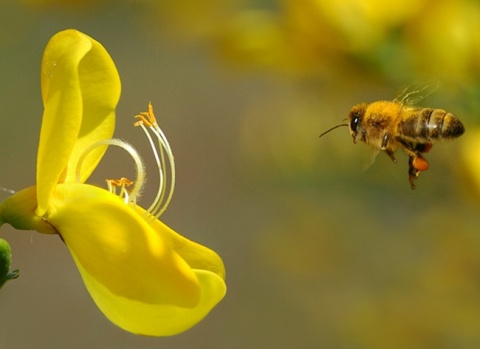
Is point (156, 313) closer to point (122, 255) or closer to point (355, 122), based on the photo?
point (122, 255)

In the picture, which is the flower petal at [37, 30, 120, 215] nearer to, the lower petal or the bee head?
the lower petal

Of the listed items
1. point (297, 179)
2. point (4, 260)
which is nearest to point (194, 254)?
point (4, 260)

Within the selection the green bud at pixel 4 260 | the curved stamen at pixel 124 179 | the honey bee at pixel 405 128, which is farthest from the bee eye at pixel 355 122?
the green bud at pixel 4 260

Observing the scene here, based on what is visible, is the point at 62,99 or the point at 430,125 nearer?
the point at 62,99

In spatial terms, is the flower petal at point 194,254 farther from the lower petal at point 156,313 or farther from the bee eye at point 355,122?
the bee eye at point 355,122

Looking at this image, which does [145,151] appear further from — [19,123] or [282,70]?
[282,70]

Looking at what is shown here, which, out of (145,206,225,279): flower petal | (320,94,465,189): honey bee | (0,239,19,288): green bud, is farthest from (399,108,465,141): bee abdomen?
(0,239,19,288): green bud
